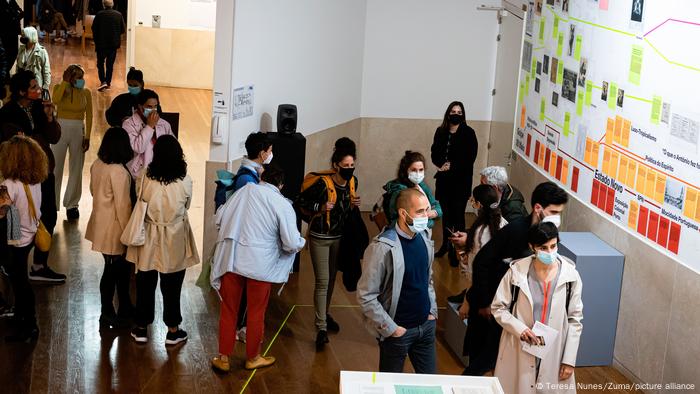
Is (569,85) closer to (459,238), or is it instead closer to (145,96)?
(459,238)

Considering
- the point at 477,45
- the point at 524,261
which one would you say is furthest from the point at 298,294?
the point at 477,45

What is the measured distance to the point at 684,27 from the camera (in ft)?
21.7

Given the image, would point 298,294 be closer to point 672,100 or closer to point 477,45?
point 672,100

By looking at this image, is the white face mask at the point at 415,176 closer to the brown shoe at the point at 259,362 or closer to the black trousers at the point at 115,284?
the brown shoe at the point at 259,362

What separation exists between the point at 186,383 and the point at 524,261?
2673 mm

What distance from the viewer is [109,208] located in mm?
7262

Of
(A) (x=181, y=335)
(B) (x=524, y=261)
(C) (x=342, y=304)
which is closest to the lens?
(B) (x=524, y=261)

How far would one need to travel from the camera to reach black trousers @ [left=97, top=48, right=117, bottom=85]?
1925 cm

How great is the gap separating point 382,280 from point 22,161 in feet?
9.78

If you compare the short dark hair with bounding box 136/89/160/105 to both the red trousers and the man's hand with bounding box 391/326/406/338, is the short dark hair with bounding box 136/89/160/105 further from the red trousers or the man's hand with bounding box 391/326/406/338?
the man's hand with bounding box 391/326/406/338

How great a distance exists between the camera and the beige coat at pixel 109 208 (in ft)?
23.6

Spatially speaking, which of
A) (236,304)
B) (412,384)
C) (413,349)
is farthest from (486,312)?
(236,304)

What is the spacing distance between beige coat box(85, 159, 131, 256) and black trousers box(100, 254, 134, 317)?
147 mm

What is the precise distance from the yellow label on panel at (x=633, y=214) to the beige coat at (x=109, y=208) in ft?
12.5
